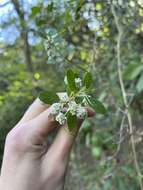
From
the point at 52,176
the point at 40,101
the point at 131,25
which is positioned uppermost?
the point at 131,25

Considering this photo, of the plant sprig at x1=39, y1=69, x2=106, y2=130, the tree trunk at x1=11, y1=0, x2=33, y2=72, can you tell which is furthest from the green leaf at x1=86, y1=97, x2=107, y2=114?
the tree trunk at x1=11, y1=0, x2=33, y2=72

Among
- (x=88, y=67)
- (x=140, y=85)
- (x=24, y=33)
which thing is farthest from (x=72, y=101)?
(x=140, y=85)

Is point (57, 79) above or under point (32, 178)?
above

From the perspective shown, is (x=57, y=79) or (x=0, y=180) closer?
(x=0, y=180)

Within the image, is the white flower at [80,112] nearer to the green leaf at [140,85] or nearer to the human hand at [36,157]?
the human hand at [36,157]

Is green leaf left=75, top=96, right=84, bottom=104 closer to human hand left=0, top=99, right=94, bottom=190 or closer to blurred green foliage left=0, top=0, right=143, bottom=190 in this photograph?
human hand left=0, top=99, right=94, bottom=190

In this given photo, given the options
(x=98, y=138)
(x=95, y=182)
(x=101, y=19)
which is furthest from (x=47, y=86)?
(x=101, y=19)

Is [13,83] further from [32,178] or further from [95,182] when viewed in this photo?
[32,178]

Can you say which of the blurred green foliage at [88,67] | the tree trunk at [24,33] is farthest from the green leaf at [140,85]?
the tree trunk at [24,33]

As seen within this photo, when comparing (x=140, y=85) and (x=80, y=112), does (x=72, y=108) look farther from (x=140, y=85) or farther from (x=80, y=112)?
(x=140, y=85)
